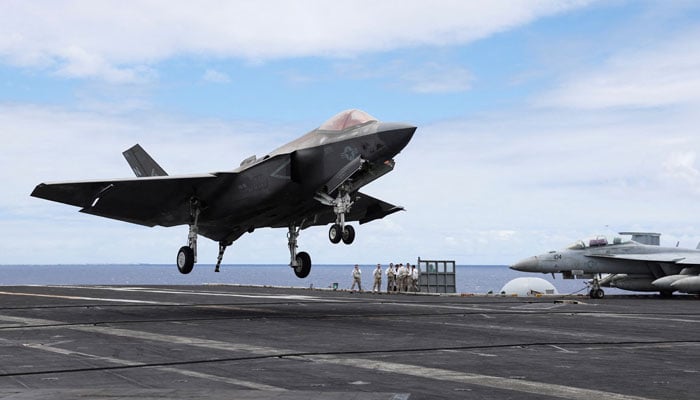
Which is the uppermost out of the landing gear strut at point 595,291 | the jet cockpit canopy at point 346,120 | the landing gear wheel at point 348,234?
the jet cockpit canopy at point 346,120

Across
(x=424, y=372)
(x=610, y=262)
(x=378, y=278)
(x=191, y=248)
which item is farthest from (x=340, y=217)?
(x=378, y=278)

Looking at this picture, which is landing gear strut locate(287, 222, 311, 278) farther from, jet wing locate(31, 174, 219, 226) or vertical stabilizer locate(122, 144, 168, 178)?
vertical stabilizer locate(122, 144, 168, 178)

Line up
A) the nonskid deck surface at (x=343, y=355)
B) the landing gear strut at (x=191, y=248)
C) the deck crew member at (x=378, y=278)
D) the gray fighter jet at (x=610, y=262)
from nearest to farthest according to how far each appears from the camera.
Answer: the nonskid deck surface at (x=343, y=355) → the landing gear strut at (x=191, y=248) → the gray fighter jet at (x=610, y=262) → the deck crew member at (x=378, y=278)

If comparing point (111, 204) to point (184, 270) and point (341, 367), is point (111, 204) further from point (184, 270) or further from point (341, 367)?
point (341, 367)

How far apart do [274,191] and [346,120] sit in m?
3.22

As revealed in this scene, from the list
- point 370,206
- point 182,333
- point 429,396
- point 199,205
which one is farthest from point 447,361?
point 370,206

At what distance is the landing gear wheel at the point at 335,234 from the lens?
21156mm

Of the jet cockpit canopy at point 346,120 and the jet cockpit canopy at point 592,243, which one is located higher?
the jet cockpit canopy at point 346,120

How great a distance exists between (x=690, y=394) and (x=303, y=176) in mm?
14698

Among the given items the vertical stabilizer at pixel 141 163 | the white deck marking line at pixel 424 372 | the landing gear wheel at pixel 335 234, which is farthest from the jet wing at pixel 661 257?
the white deck marking line at pixel 424 372

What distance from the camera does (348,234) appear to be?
21203 millimetres

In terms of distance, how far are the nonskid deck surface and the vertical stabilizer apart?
7.26 meters

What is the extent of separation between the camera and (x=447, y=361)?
13.0 meters

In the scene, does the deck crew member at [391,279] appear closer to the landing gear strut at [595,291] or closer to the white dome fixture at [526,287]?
the white dome fixture at [526,287]
